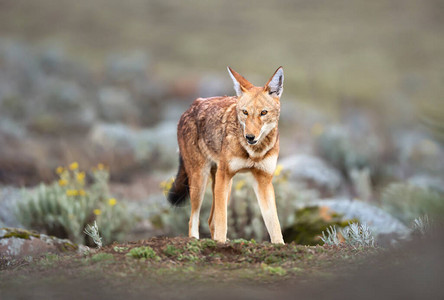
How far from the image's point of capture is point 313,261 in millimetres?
4199

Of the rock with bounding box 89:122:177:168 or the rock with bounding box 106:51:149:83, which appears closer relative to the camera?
the rock with bounding box 89:122:177:168

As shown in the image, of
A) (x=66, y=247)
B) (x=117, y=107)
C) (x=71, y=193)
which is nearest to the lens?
(x=66, y=247)

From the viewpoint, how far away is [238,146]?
17.1 feet

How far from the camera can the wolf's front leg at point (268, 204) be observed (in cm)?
524

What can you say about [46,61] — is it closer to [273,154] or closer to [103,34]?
[103,34]

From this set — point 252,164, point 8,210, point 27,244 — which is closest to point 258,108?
point 252,164

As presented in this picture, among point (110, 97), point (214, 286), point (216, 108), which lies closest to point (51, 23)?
point (110, 97)

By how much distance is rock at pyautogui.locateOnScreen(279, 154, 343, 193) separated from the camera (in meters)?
11.5

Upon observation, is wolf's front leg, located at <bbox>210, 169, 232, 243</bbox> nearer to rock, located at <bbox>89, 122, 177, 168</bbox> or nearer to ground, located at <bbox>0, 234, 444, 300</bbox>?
ground, located at <bbox>0, 234, 444, 300</bbox>

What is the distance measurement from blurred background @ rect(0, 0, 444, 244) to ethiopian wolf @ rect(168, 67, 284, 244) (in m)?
1.44

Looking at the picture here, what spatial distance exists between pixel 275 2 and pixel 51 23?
2150 centimetres

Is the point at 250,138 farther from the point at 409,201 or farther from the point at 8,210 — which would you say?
the point at 8,210

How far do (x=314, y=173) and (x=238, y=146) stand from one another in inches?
267

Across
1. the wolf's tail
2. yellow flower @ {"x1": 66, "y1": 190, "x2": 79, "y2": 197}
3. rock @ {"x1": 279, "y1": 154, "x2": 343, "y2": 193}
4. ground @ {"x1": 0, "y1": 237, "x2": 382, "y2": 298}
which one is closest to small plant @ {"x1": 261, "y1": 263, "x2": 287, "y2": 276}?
ground @ {"x1": 0, "y1": 237, "x2": 382, "y2": 298}
